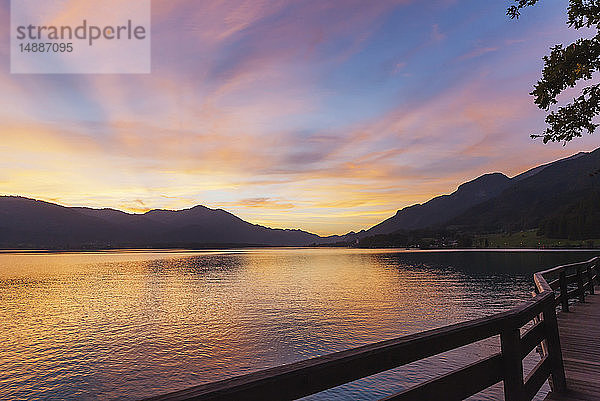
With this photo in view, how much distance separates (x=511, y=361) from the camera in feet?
16.7

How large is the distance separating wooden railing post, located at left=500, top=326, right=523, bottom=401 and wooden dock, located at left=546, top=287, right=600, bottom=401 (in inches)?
98.7

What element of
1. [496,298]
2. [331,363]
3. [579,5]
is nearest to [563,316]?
[579,5]

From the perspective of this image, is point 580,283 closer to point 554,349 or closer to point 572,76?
point 572,76

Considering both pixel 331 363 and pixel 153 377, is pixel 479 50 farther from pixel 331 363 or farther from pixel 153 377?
pixel 331 363

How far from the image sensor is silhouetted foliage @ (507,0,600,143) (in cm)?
1090

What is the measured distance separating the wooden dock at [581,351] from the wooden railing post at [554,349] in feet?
0.55

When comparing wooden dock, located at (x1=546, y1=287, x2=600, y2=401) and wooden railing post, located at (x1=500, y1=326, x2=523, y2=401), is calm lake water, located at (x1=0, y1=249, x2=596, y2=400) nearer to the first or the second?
wooden dock, located at (x1=546, y1=287, x2=600, y2=401)

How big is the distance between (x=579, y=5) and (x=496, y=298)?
39.9 m

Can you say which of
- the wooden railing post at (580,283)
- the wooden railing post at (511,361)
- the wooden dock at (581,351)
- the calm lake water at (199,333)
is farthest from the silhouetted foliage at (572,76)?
the calm lake water at (199,333)

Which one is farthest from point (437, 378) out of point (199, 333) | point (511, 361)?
point (199, 333)

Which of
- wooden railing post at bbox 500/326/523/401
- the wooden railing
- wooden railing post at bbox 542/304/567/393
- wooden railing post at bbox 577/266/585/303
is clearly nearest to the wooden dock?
wooden railing post at bbox 542/304/567/393

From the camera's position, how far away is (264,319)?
34125 millimetres

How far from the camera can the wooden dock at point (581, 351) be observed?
23.6ft

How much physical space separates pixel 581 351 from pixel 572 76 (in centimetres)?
739
